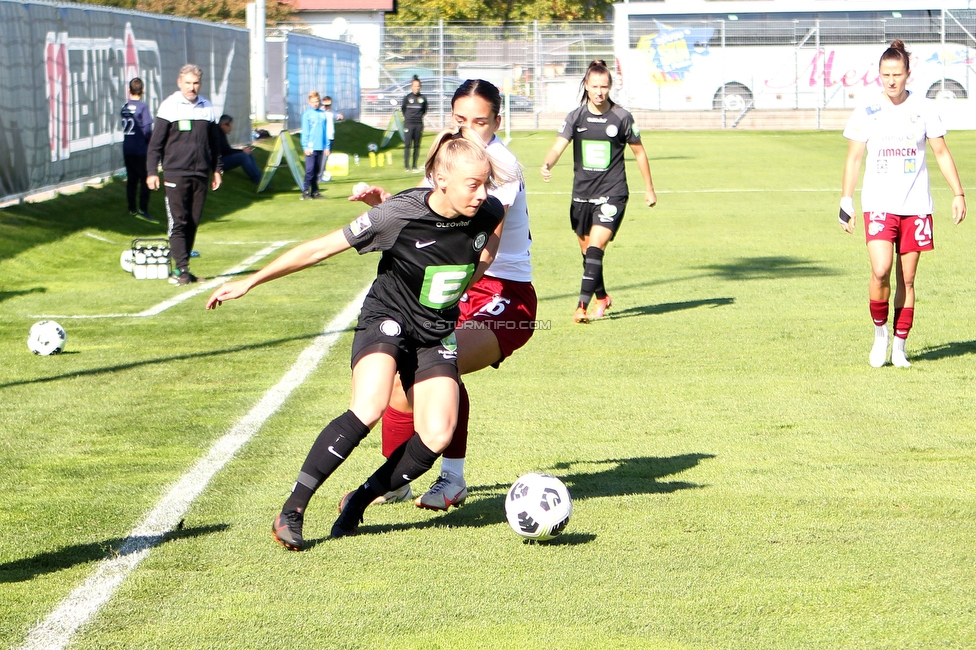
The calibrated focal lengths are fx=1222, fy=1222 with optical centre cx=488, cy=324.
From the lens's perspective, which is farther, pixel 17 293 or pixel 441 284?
pixel 17 293

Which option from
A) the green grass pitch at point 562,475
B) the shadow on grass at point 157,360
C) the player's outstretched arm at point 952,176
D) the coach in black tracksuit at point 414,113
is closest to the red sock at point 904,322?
the green grass pitch at point 562,475

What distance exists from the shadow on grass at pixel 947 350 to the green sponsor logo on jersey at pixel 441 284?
16.8ft

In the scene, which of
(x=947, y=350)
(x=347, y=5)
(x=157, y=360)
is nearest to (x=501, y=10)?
(x=347, y=5)

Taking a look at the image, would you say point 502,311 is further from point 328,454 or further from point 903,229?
point 903,229

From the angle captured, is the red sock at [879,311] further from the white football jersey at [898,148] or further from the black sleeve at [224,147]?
the black sleeve at [224,147]

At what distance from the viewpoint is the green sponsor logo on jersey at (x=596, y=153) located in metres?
10.8

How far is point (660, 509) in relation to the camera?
5445 millimetres

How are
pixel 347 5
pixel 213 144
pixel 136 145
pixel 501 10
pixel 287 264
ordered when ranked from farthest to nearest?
pixel 347 5 < pixel 501 10 < pixel 136 145 < pixel 213 144 < pixel 287 264

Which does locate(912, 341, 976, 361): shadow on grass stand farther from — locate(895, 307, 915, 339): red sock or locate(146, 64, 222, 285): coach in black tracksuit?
locate(146, 64, 222, 285): coach in black tracksuit

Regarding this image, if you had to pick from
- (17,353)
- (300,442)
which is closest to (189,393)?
(300,442)

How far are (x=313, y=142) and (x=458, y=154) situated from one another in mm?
19197

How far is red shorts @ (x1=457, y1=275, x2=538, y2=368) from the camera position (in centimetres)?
568

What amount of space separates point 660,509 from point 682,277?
8031 millimetres

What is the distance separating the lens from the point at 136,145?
60.1 feet
